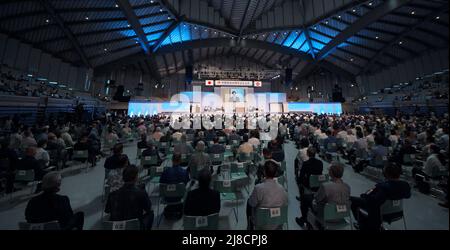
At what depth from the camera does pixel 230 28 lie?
81.9 feet

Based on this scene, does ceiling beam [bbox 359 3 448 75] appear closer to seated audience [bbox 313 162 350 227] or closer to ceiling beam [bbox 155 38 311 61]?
ceiling beam [bbox 155 38 311 61]

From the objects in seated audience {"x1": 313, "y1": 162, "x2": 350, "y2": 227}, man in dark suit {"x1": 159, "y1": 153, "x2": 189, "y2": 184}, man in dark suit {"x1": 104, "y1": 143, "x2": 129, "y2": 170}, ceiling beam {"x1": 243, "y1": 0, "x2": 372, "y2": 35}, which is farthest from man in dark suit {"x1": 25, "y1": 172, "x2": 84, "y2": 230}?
ceiling beam {"x1": 243, "y1": 0, "x2": 372, "y2": 35}

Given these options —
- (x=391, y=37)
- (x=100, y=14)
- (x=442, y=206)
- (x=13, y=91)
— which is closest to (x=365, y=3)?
(x=391, y=37)

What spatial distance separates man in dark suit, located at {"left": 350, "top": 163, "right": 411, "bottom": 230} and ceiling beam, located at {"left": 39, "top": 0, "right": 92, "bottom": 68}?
2127cm

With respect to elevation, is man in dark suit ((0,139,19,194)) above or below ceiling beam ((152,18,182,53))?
below

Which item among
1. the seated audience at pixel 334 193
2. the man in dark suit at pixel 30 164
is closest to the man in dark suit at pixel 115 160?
the man in dark suit at pixel 30 164

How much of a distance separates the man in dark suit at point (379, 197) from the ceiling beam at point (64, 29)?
21272 millimetres

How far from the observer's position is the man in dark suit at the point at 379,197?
2.36m

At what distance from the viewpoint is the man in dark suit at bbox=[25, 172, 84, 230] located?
207 cm

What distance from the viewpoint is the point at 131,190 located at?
2307 millimetres

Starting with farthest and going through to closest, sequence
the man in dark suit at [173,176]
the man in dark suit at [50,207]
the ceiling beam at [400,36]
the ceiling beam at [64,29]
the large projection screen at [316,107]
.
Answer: the large projection screen at [316,107] < the ceiling beam at [400,36] < the ceiling beam at [64,29] < the man in dark suit at [173,176] < the man in dark suit at [50,207]

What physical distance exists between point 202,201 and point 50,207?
170cm

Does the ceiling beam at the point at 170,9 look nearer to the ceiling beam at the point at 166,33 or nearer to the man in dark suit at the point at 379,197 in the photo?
the ceiling beam at the point at 166,33

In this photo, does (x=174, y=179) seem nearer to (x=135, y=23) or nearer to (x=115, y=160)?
(x=115, y=160)
